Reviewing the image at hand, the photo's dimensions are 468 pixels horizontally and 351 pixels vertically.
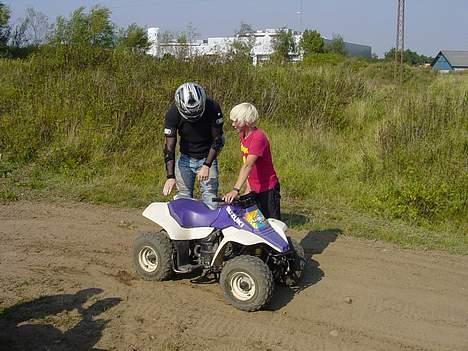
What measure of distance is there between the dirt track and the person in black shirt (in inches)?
41.3

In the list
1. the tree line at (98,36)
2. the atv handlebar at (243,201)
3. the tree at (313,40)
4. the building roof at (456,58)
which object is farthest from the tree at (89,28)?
the building roof at (456,58)

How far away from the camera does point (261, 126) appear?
13586mm

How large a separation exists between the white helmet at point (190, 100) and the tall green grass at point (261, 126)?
369 centimetres

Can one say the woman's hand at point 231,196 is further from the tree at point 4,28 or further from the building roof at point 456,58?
the building roof at point 456,58

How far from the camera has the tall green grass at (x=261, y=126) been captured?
9.70 meters

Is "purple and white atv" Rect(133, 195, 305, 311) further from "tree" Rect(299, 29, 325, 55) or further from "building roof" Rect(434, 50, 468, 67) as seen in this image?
"building roof" Rect(434, 50, 468, 67)

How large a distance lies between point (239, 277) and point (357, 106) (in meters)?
10.3

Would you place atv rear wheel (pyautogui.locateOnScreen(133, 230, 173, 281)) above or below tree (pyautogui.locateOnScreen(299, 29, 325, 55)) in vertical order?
below

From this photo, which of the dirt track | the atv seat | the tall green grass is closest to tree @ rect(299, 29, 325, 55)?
the tall green grass

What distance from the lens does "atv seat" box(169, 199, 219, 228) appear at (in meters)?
5.63

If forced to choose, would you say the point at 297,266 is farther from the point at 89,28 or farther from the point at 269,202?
the point at 89,28

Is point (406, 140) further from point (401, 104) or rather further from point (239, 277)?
point (239, 277)

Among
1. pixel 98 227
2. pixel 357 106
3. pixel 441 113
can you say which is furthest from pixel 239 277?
pixel 357 106

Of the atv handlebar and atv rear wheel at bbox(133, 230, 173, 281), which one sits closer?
the atv handlebar
